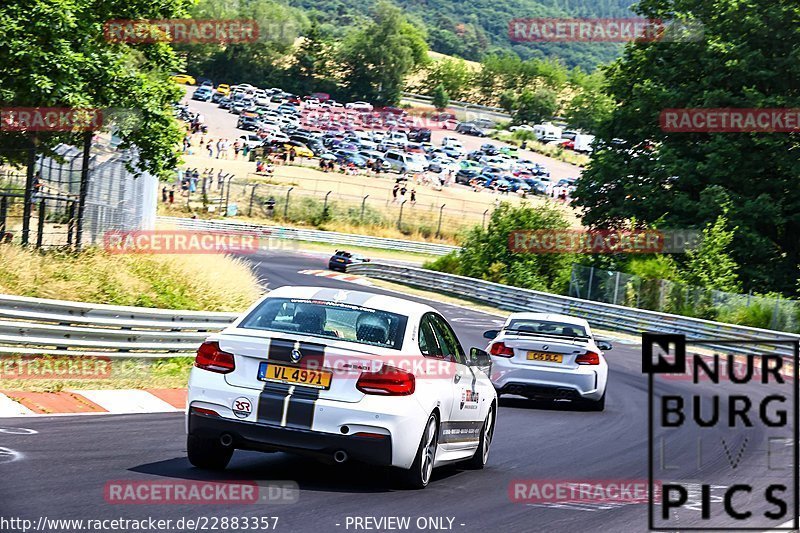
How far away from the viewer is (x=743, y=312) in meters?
35.5

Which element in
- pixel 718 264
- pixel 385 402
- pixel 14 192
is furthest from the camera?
pixel 718 264

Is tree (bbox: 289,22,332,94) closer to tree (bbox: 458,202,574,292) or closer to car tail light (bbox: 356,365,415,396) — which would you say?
tree (bbox: 458,202,574,292)

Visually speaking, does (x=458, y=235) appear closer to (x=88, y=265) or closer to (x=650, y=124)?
(x=650, y=124)

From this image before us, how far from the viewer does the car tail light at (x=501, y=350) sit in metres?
16.5

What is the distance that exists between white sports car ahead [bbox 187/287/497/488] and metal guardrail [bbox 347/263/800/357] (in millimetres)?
22644

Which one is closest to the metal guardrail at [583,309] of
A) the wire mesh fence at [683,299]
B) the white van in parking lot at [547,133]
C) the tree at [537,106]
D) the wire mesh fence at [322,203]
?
the wire mesh fence at [683,299]

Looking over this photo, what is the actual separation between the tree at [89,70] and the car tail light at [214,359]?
39.8ft

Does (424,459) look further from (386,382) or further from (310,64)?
(310,64)

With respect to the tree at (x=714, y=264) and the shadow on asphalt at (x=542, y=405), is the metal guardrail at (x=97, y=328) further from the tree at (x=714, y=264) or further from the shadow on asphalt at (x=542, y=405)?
the tree at (x=714, y=264)

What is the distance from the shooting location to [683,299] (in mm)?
37375

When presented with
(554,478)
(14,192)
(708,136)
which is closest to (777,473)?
(554,478)

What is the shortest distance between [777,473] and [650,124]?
33.3 meters

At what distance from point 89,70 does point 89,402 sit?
390 inches

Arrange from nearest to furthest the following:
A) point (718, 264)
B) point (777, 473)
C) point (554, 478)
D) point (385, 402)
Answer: point (385, 402) < point (554, 478) < point (777, 473) < point (718, 264)
